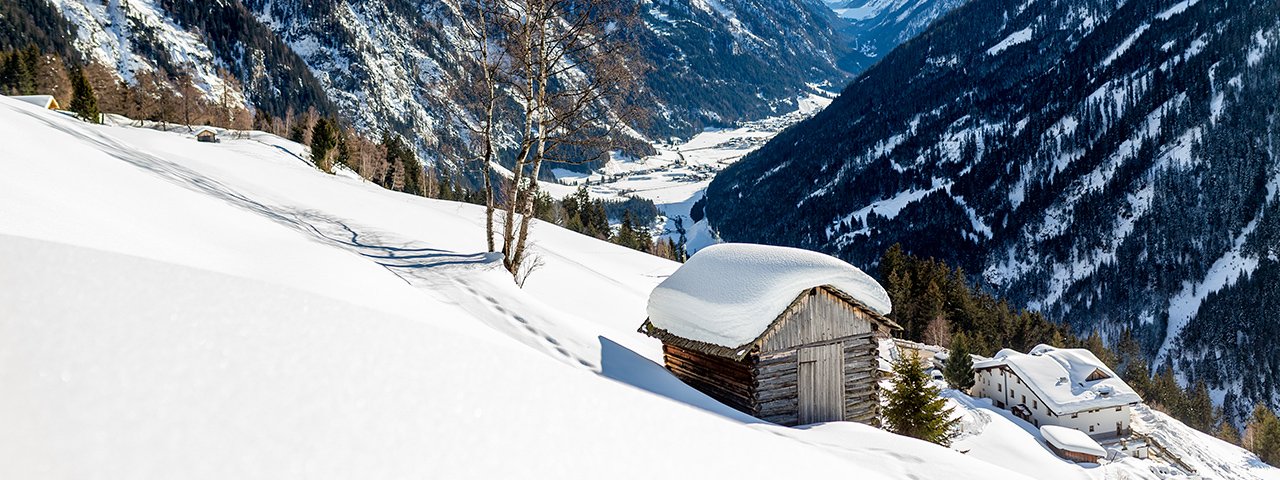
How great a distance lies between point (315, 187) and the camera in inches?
1104

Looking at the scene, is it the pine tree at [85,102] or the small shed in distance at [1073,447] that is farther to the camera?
the pine tree at [85,102]

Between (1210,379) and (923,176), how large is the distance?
3308 inches

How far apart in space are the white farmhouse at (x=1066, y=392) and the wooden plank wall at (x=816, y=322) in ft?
125

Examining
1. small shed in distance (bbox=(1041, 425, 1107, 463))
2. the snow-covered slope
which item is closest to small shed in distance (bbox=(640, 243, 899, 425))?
the snow-covered slope

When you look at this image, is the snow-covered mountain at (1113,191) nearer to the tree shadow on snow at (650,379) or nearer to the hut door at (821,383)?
the hut door at (821,383)

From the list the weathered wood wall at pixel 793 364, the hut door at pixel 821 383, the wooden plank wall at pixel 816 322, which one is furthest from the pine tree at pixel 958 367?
the wooden plank wall at pixel 816 322

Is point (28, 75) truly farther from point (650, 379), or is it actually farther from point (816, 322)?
point (816, 322)

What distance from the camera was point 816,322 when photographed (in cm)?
1345

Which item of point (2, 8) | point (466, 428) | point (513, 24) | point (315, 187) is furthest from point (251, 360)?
point (2, 8)

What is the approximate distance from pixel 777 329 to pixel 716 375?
188 cm

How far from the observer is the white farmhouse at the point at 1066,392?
139ft

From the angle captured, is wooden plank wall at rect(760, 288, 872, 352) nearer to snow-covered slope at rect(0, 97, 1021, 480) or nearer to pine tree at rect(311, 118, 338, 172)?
snow-covered slope at rect(0, 97, 1021, 480)

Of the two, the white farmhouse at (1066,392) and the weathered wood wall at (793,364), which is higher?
the weathered wood wall at (793,364)

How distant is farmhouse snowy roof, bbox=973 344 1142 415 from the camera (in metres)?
42.4
